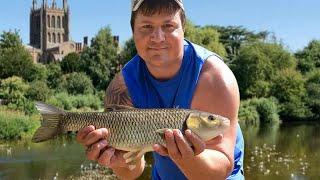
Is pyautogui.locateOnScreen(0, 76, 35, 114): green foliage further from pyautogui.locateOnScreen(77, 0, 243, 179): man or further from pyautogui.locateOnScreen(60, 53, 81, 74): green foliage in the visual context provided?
pyautogui.locateOnScreen(77, 0, 243, 179): man

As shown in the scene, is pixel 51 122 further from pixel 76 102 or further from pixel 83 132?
pixel 76 102

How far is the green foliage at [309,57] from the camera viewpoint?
56.7 m

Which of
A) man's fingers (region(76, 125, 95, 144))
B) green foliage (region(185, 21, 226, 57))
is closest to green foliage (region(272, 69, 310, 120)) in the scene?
green foliage (region(185, 21, 226, 57))

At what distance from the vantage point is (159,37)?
9.97ft

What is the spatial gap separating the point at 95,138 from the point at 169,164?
2.11 feet

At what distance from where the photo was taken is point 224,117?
2922 mm

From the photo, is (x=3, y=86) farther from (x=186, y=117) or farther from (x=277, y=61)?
(x=186, y=117)

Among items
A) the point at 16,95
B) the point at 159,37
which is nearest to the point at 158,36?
the point at 159,37

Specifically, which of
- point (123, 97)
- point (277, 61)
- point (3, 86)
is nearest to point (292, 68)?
point (277, 61)

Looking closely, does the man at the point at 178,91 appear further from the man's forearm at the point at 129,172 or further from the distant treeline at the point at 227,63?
the distant treeline at the point at 227,63

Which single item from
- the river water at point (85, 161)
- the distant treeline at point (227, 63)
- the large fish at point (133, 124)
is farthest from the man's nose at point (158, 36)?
the distant treeline at point (227, 63)

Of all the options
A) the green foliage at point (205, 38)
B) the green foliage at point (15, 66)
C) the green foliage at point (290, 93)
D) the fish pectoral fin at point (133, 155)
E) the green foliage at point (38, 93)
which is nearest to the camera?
the fish pectoral fin at point (133, 155)

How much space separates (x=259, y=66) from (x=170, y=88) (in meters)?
47.6

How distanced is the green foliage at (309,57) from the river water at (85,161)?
32085 mm
